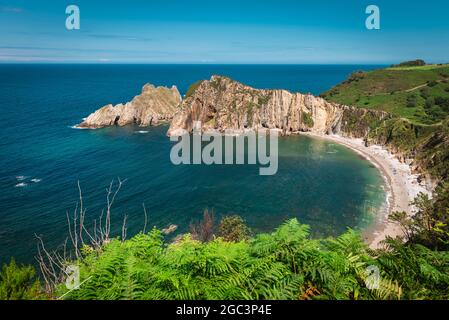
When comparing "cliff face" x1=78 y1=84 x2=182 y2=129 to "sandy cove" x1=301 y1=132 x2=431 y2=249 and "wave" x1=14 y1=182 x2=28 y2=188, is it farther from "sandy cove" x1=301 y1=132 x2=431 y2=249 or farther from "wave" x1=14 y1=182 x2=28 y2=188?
"sandy cove" x1=301 y1=132 x2=431 y2=249

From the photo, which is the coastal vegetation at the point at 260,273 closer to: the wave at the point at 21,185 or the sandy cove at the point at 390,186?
the sandy cove at the point at 390,186

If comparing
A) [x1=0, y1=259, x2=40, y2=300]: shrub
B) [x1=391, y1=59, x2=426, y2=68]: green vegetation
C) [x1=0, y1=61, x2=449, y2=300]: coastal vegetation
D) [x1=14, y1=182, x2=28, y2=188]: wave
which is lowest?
[x1=14, y1=182, x2=28, y2=188]: wave

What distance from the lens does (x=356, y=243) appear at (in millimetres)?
9703

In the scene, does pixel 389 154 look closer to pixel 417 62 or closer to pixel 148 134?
pixel 148 134

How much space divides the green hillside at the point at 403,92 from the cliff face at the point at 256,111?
1420cm

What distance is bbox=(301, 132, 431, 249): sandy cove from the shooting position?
161ft

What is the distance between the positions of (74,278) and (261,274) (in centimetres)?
467

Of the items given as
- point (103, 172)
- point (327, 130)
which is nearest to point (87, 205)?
point (103, 172)

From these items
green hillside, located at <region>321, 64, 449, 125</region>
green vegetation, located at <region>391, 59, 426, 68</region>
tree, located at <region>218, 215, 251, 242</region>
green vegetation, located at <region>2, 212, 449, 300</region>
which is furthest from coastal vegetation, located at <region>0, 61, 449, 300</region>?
green vegetation, located at <region>391, 59, 426, 68</region>

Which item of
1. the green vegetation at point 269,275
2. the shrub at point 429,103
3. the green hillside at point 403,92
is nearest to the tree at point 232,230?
the green vegetation at point 269,275

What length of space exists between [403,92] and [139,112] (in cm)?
10463

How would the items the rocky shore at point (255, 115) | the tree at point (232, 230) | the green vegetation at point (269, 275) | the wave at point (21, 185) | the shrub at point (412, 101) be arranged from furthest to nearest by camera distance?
the shrub at point (412, 101)
the rocky shore at point (255, 115)
the wave at point (21, 185)
the tree at point (232, 230)
the green vegetation at point (269, 275)

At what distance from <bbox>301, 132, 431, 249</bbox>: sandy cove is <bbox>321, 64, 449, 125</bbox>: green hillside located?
16.5 meters

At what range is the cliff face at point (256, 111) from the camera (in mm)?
113750
